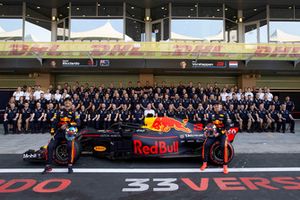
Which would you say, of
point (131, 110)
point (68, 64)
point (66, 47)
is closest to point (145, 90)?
point (131, 110)

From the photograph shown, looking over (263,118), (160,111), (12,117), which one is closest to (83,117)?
(12,117)

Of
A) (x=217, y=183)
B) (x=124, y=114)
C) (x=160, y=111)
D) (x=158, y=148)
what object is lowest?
(x=217, y=183)

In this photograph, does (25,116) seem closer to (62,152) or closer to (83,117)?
(83,117)

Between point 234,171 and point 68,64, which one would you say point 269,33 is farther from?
point 234,171

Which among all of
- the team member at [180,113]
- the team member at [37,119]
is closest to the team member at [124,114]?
the team member at [180,113]

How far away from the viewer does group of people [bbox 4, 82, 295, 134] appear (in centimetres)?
1288

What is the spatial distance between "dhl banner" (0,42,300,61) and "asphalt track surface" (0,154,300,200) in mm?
9294

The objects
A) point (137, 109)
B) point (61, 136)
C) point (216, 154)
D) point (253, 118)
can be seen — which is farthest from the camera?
point (253, 118)

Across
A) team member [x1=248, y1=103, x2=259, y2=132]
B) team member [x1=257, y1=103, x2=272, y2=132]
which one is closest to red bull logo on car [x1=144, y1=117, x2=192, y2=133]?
team member [x1=248, y1=103, x2=259, y2=132]

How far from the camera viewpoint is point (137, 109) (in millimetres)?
12812

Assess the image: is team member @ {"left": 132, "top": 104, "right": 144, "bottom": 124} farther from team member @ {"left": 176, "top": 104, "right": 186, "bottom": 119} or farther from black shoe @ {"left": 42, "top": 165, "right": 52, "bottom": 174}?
black shoe @ {"left": 42, "top": 165, "right": 52, "bottom": 174}

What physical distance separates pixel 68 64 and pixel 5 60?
154 inches

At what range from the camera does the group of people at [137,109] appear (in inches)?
507

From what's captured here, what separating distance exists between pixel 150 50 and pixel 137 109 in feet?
16.9
